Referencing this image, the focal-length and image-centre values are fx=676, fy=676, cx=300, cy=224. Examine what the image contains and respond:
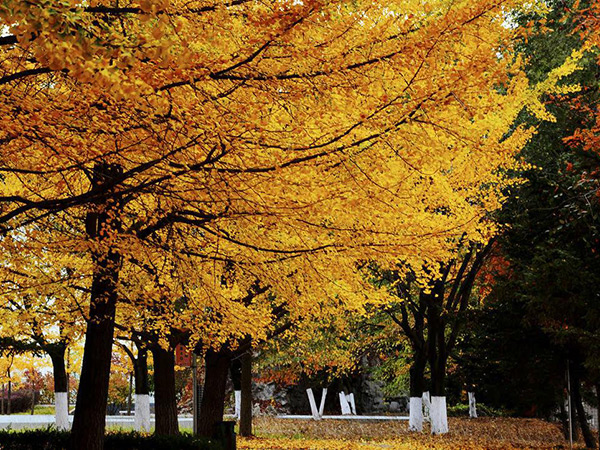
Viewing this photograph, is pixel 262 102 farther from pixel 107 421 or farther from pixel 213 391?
pixel 107 421

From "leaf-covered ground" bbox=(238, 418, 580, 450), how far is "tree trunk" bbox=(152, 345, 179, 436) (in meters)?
2.96

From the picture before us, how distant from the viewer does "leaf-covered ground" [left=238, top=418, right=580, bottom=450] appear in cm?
1798

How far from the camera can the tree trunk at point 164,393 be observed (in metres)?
14.9

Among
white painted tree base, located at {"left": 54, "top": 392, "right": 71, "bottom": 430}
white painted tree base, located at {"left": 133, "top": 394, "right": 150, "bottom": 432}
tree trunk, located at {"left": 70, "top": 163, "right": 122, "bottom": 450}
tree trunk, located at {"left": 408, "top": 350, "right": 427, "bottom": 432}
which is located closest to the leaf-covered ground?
tree trunk, located at {"left": 408, "top": 350, "right": 427, "bottom": 432}

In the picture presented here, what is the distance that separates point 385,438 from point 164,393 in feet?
31.6

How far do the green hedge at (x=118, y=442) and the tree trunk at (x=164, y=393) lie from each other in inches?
125

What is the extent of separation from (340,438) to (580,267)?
12.5m

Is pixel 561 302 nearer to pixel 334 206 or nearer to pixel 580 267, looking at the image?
pixel 580 267

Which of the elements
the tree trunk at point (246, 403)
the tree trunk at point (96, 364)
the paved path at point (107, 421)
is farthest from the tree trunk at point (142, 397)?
the tree trunk at point (96, 364)

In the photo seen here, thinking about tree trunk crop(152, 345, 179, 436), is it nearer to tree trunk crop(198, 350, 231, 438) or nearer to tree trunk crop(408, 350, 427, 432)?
tree trunk crop(198, 350, 231, 438)

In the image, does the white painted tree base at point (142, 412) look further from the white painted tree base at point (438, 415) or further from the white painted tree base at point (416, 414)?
the white painted tree base at point (416, 414)

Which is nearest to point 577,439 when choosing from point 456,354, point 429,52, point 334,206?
point 456,354

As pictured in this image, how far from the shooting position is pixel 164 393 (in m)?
14.9

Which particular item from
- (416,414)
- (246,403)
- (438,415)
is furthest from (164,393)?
(416,414)
